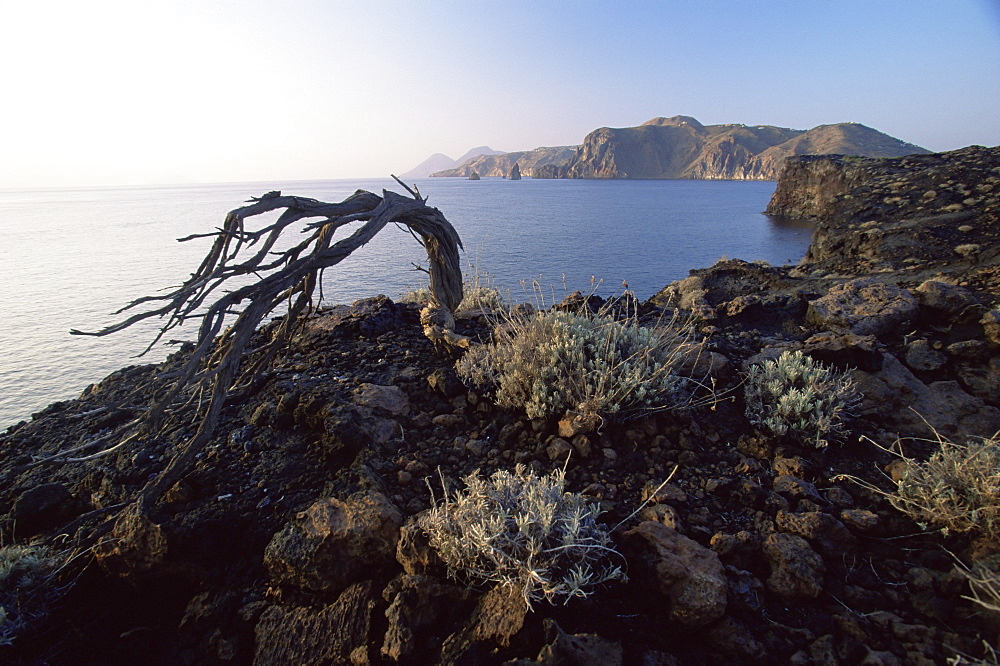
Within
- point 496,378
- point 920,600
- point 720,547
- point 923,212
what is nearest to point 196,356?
point 496,378

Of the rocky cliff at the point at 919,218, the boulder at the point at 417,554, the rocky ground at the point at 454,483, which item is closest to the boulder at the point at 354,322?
the rocky ground at the point at 454,483

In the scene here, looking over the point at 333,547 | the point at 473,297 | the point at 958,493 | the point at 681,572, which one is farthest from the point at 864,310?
the point at 333,547

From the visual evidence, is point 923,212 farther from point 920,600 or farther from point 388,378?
point 388,378

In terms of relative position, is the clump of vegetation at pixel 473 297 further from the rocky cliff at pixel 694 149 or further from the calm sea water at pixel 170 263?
the rocky cliff at pixel 694 149

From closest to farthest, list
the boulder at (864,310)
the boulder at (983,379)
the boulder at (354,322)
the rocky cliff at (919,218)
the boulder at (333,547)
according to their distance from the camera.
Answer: the boulder at (333,547) → the boulder at (983,379) → the boulder at (354,322) → the boulder at (864,310) → the rocky cliff at (919,218)

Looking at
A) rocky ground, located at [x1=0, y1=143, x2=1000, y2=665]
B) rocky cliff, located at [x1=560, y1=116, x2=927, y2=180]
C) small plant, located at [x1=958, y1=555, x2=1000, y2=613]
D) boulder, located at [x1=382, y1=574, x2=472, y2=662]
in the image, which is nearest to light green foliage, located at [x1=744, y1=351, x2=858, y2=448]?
rocky ground, located at [x1=0, y1=143, x2=1000, y2=665]

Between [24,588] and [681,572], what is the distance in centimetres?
324

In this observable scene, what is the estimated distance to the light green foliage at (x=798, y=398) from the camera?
10.2ft

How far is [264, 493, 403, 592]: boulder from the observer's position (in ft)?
7.54

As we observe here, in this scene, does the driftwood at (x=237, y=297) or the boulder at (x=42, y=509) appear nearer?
the driftwood at (x=237, y=297)

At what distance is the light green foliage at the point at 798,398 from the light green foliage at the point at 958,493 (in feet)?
1.80

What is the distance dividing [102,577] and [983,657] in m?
4.07

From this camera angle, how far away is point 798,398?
3.18 m

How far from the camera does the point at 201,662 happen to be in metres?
2.15
